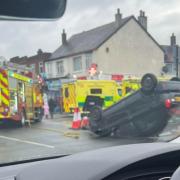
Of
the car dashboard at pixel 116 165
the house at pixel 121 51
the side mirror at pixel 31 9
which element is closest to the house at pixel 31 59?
the car dashboard at pixel 116 165

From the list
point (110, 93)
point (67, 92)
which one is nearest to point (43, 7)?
point (110, 93)

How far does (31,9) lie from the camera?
1434mm

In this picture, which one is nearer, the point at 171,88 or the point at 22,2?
the point at 22,2

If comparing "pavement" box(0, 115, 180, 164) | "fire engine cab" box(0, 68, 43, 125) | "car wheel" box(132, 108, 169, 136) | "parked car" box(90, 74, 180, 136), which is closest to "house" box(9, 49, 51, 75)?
"pavement" box(0, 115, 180, 164)

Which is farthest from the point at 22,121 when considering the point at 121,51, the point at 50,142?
the point at 121,51

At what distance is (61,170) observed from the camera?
1.71 meters

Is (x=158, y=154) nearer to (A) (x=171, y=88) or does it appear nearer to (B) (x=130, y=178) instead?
(B) (x=130, y=178)

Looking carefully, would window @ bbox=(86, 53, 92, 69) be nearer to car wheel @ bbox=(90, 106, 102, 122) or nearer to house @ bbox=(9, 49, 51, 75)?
car wheel @ bbox=(90, 106, 102, 122)

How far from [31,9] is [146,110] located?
8.95 m

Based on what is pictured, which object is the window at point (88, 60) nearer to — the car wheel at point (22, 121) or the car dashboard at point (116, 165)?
the car wheel at point (22, 121)

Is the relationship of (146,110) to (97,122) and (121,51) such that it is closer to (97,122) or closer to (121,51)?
(97,122)

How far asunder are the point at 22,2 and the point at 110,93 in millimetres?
19336

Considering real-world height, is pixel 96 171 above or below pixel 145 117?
above

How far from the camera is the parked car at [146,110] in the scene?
988 cm
